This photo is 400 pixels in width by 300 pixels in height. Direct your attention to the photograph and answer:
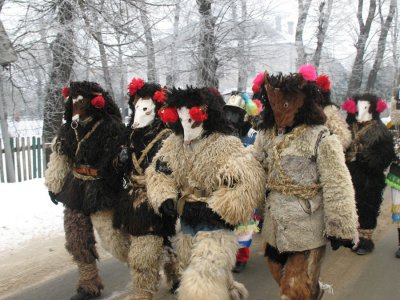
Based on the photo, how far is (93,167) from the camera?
4.32 meters

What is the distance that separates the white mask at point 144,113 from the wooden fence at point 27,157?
7986mm

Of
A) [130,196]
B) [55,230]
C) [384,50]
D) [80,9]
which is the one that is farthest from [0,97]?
[384,50]

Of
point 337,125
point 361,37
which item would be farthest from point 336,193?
point 361,37

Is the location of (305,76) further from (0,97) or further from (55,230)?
(0,97)

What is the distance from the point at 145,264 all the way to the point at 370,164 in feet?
10.8

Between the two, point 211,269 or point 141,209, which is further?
point 141,209

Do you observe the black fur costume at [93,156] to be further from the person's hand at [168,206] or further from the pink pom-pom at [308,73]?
the pink pom-pom at [308,73]

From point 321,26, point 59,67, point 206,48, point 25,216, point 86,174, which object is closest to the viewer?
point 86,174

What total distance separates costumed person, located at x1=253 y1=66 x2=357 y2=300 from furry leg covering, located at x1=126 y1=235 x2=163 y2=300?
100 cm

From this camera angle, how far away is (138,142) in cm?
420

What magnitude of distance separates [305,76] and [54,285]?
3346 mm

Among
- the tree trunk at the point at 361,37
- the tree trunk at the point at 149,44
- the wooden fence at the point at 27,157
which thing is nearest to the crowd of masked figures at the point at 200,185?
the tree trunk at the point at 149,44

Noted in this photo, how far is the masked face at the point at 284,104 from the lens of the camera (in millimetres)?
3307

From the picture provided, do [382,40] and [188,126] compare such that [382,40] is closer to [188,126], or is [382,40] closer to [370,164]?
[370,164]
